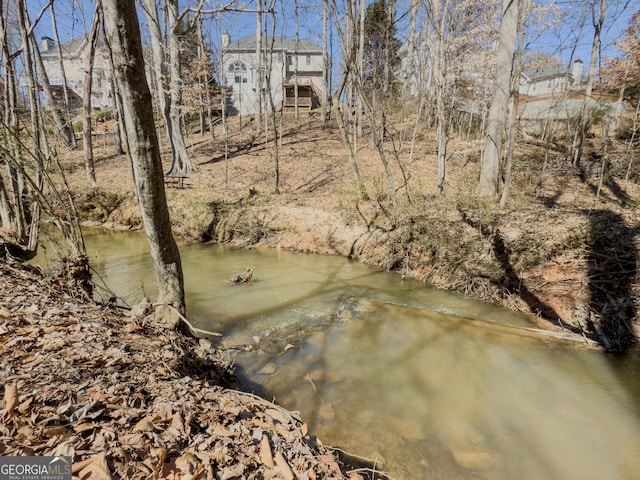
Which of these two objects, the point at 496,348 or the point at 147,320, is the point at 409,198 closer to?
the point at 496,348

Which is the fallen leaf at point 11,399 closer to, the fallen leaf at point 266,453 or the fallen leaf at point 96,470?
the fallen leaf at point 96,470

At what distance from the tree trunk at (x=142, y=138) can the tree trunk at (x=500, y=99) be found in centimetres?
936

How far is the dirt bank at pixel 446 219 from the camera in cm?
556

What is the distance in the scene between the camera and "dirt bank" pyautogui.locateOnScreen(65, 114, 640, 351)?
18.2 ft

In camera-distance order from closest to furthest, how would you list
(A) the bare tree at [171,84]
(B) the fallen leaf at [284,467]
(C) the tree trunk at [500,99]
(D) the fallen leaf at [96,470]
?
1. (D) the fallen leaf at [96,470]
2. (B) the fallen leaf at [284,467]
3. (C) the tree trunk at [500,99]
4. (A) the bare tree at [171,84]

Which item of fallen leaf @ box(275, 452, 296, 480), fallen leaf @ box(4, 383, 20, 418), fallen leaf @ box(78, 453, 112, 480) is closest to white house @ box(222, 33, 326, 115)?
fallen leaf @ box(4, 383, 20, 418)

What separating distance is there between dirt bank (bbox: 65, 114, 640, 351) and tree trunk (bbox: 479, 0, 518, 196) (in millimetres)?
779

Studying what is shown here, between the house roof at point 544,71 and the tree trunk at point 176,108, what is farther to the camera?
the tree trunk at point 176,108

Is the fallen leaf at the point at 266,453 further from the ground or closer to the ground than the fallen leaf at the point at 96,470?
closer to the ground

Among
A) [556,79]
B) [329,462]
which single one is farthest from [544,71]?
[329,462]

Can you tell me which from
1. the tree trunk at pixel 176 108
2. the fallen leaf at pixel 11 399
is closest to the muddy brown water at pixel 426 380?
the fallen leaf at pixel 11 399

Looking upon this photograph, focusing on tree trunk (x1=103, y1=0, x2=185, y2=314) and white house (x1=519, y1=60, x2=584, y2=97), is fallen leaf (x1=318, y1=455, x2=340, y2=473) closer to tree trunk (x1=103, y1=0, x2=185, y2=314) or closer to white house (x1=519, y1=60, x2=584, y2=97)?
tree trunk (x1=103, y1=0, x2=185, y2=314)

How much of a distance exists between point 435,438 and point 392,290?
12.8 feet

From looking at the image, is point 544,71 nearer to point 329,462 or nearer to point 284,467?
point 329,462
